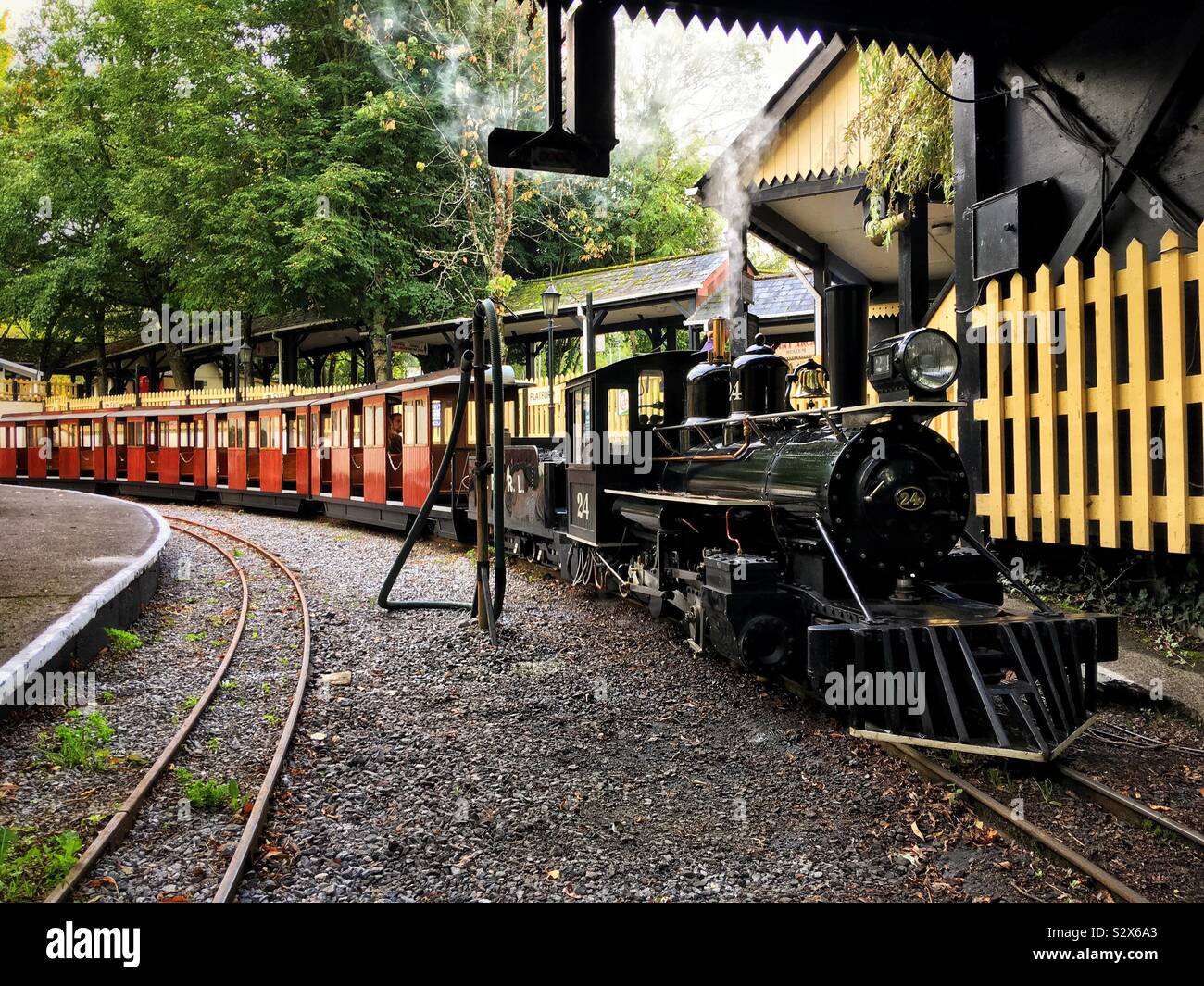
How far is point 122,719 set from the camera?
4676 millimetres

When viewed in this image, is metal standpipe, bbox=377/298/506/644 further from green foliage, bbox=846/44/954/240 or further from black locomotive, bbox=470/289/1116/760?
green foliage, bbox=846/44/954/240

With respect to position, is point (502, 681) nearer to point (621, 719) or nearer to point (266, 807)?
point (621, 719)

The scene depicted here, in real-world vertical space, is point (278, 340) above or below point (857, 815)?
above

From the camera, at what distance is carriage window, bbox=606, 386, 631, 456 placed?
7137mm

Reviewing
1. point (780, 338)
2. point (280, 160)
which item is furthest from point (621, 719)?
point (280, 160)

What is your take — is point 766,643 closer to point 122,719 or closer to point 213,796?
point 213,796

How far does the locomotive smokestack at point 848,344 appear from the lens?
186 inches

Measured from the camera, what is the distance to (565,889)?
9.30 ft

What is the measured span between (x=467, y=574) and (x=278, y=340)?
20.8m

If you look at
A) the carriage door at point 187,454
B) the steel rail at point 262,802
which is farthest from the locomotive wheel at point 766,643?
Result: the carriage door at point 187,454

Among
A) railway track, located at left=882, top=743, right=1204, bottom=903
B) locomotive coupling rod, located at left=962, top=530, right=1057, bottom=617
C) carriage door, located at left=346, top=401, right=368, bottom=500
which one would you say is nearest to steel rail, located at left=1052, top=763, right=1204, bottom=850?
railway track, located at left=882, top=743, right=1204, bottom=903

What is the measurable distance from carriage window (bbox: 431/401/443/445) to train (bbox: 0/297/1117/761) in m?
2.63

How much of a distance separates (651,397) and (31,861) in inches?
218

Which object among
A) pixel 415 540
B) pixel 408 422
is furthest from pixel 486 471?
pixel 408 422
